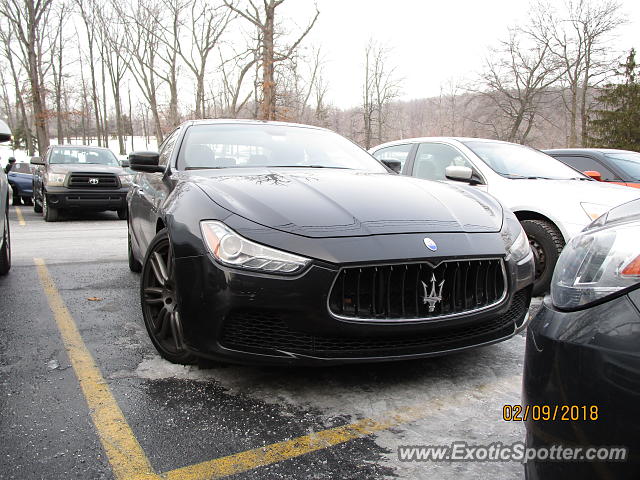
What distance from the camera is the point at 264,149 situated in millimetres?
3883

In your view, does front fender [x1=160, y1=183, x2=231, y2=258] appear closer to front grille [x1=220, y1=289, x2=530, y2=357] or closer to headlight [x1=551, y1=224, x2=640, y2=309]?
front grille [x1=220, y1=289, x2=530, y2=357]

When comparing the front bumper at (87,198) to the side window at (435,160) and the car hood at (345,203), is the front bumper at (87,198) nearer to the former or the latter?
the side window at (435,160)

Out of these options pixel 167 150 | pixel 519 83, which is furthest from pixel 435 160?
pixel 519 83

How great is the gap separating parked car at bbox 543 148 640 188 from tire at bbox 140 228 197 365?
6.13m

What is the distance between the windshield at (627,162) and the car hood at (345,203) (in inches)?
210

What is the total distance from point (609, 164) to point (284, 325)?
6.94 meters

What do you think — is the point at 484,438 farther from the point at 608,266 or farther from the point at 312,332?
the point at 608,266

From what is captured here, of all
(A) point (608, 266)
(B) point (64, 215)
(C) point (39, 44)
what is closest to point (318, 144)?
(A) point (608, 266)

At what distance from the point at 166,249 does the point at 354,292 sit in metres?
1.16

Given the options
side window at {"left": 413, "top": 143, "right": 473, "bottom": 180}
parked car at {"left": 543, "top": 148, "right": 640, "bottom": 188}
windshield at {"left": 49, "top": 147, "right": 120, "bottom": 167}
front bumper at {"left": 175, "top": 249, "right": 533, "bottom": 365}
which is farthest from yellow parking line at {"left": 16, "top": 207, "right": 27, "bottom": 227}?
parked car at {"left": 543, "top": 148, "right": 640, "bottom": 188}

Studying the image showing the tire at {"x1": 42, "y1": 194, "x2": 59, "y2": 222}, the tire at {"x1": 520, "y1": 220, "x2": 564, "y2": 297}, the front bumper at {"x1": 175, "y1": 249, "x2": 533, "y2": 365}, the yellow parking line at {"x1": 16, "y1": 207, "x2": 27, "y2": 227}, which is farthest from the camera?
the tire at {"x1": 42, "y1": 194, "x2": 59, "y2": 222}

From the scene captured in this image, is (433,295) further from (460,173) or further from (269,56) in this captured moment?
(269,56)

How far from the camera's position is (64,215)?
12.6 meters

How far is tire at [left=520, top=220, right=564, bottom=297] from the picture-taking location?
4.52m
